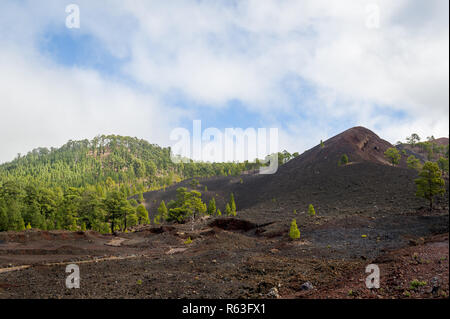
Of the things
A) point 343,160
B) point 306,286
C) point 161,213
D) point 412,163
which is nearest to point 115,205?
point 161,213

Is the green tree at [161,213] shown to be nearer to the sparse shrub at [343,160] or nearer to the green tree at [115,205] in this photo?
the green tree at [115,205]

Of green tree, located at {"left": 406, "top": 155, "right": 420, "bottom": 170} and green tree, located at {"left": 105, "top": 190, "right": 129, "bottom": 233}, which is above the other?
green tree, located at {"left": 406, "top": 155, "right": 420, "bottom": 170}

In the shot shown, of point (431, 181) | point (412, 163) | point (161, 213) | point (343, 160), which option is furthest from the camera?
point (343, 160)

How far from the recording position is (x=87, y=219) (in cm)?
A: 5822

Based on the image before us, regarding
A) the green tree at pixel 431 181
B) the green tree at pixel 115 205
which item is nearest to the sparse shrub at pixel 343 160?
the green tree at pixel 431 181

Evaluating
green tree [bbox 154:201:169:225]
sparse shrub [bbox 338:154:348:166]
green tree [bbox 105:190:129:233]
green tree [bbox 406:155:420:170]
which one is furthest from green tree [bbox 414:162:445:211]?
green tree [bbox 154:201:169:225]

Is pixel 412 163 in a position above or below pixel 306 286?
Result: above

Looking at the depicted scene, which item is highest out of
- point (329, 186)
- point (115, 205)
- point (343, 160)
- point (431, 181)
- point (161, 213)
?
point (343, 160)

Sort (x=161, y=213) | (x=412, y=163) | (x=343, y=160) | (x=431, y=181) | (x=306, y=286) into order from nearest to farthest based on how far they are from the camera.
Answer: (x=306, y=286), (x=431, y=181), (x=161, y=213), (x=412, y=163), (x=343, y=160)

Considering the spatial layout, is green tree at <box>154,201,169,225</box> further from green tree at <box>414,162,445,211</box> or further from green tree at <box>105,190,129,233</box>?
green tree at <box>414,162,445,211</box>

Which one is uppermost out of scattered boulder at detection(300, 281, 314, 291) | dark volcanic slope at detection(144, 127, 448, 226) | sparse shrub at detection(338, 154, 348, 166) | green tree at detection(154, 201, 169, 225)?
sparse shrub at detection(338, 154, 348, 166)

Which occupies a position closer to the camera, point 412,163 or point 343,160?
point 412,163

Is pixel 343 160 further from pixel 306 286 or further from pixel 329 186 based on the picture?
pixel 306 286
